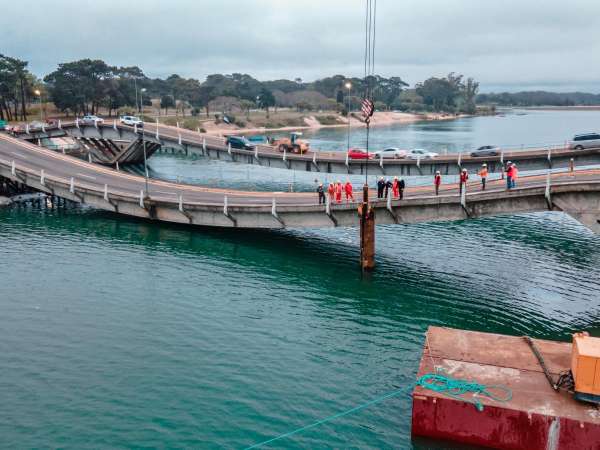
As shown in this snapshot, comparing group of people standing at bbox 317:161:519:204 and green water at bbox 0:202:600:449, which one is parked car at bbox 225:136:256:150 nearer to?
green water at bbox 0:202:600:449

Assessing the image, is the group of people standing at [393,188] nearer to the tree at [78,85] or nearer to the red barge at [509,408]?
the red barge at [509,408]

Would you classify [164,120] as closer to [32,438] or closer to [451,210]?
[451,210]

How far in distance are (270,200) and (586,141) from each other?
32.9 metres

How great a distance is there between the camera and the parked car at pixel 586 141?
55.2m

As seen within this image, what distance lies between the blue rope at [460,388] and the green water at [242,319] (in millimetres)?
1852

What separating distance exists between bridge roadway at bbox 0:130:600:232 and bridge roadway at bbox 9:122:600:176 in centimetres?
1349

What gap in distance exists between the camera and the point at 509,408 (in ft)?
57.3

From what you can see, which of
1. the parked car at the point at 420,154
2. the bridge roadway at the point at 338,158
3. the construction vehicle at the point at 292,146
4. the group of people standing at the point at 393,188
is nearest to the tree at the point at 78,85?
the bridge roadway at the point at 338,158

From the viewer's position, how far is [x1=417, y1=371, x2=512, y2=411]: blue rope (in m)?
17.9

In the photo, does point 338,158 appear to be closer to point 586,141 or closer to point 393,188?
point 586,141

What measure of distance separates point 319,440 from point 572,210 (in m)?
20.6

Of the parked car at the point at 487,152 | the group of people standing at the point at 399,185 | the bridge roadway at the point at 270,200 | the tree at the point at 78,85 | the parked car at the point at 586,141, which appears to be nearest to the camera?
the bridge roadway at the point at 270,200

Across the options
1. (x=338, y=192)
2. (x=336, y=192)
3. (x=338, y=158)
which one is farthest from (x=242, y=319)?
(x=338, y=158)

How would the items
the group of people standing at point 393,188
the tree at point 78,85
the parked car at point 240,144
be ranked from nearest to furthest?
the group of people standing at point 393,188 < the parked car at point 240,144 < the tree at point 78,85
